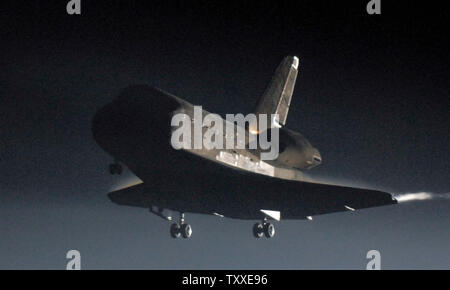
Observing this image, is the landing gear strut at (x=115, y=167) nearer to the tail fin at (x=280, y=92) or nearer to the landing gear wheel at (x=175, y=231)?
the landing gear wheel at (x=175, y=231)

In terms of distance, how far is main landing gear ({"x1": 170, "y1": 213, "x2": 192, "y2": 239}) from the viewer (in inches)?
1315

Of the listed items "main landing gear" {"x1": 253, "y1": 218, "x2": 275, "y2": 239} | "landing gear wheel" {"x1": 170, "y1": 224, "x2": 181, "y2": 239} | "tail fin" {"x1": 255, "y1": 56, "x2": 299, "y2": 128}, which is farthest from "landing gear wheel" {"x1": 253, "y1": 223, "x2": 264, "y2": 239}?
"tail fin" {"x1": 255, "y1": 56, "x2": 299, "y2": 128}

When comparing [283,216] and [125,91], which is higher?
[125,91]

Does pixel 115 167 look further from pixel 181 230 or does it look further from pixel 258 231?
pixel 258 231

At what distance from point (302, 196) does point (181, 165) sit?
7301 mm

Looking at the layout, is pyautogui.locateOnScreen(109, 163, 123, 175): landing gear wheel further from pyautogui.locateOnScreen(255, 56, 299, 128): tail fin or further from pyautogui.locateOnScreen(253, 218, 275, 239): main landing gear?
pyautogui.locateOnScreen(255, 56, 299, 128): tail fin

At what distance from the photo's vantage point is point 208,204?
30.8m

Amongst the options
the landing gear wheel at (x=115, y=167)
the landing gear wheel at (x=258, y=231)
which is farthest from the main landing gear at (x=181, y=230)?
the landing gear wheel at (x=115, y=167)

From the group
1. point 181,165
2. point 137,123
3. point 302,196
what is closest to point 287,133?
point 302,196

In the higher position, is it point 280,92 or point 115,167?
point 280,92

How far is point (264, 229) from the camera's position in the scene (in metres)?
33.5

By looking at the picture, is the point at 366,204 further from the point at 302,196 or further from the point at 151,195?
the point at 151,195

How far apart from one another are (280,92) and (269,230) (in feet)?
32.7

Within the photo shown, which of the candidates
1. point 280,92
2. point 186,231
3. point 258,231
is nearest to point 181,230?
point 186,231
